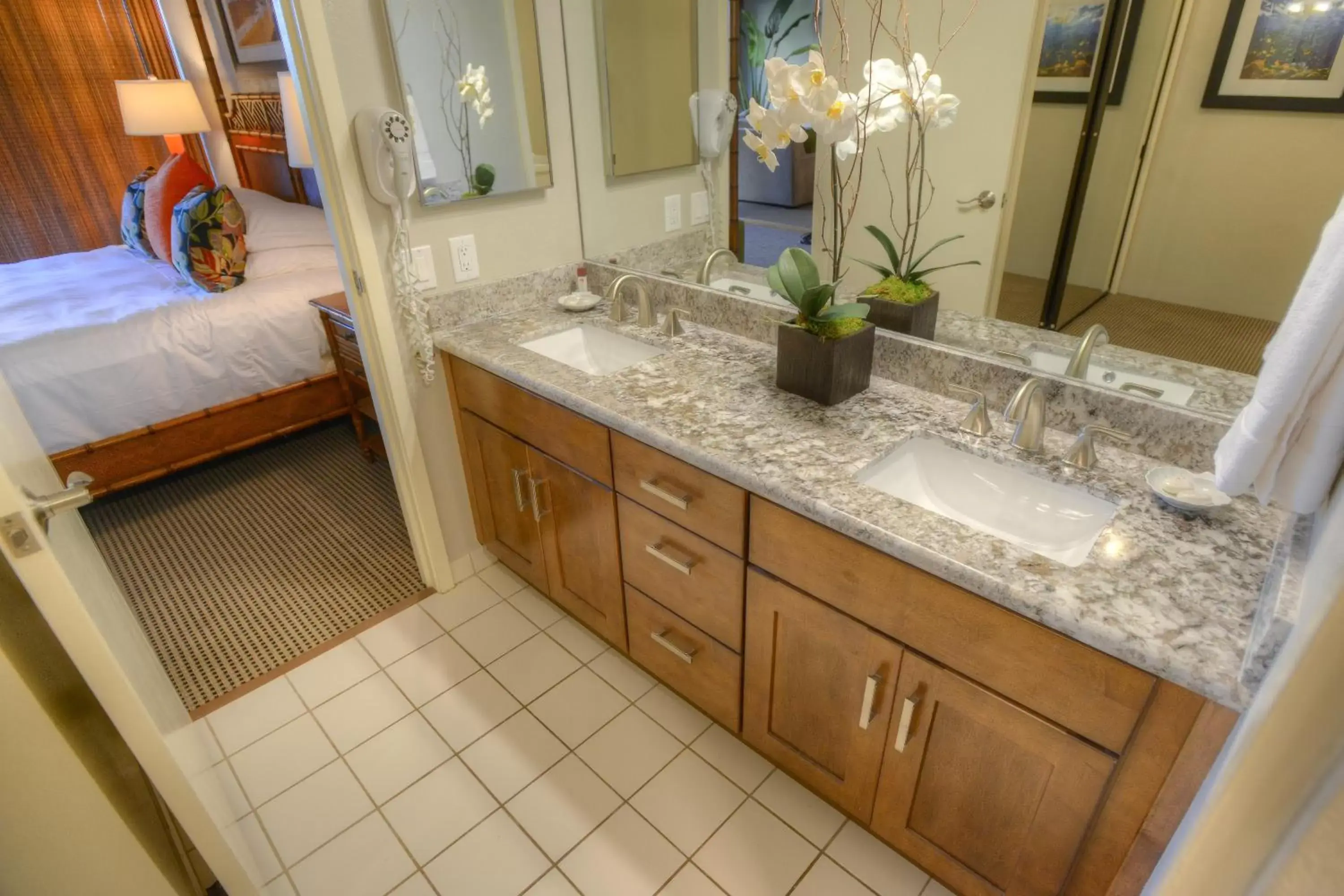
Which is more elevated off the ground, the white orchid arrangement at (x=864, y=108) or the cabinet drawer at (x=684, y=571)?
the white orchid arrangement at (x=864, y=108)

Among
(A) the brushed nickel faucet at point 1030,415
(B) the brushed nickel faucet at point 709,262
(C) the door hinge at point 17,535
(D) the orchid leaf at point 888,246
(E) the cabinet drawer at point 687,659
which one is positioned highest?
(D) the orchid leaf at point 888,246

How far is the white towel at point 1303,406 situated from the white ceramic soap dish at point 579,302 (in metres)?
1.62

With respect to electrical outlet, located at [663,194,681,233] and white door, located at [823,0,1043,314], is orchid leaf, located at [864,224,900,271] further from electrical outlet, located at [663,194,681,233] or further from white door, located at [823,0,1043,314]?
electrical outlet, located at [663,194,681,233]

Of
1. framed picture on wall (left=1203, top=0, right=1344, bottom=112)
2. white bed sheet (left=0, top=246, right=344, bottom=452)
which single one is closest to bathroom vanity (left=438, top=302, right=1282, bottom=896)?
framed picture on wall (left=1203, top=0, right=1344, bottom=112)

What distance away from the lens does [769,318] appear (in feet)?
5.75

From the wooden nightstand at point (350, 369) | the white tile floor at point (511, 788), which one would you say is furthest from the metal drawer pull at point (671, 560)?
the wooden nightstand at point (350, 369)

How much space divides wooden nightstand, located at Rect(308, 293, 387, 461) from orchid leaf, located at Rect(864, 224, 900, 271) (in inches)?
72.5

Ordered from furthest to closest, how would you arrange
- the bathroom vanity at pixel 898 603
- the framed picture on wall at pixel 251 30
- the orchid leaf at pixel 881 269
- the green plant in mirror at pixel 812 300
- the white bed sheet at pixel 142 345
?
the framed picture on wall at pixel 251 30 < the white bed sheet at pixel 142 345 < the orchid leaf at pixel 881 269 < the green plant in mirror at pixel 812 300 < the bathroom vanity at pixel 898 603

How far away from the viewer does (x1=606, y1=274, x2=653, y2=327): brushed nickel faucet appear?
1.93 m

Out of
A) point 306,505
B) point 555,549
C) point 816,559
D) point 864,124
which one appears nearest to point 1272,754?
point 816,559

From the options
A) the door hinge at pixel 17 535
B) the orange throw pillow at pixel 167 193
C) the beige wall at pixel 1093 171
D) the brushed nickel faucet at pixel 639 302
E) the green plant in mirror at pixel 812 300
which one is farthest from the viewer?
the orange throw pillow at pixel 167 193

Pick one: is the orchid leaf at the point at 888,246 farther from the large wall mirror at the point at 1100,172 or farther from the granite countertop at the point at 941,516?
the granite countertop at the point at 941,516

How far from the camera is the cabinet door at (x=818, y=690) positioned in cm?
118

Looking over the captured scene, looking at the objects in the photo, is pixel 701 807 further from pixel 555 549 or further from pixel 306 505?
pixel 306 505
